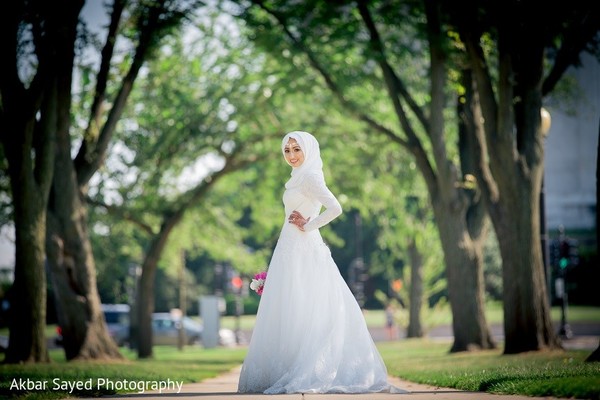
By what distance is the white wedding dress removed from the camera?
8.85 meters

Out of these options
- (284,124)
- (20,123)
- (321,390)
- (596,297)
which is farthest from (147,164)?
(596,297)

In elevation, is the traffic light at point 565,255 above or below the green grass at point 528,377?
above

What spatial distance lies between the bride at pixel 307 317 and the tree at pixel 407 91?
27.4ft

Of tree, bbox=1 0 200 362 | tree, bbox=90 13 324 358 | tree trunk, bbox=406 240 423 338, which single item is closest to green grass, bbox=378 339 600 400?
tree, bbox=1 0 200 362

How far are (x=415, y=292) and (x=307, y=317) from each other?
85.8 feet

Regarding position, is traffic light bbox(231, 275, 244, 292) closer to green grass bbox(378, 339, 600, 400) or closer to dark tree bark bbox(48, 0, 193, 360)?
dark tree bark bbox(48, 0, 193, 360)

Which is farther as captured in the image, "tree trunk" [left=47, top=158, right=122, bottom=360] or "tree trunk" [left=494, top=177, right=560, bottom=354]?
"tree trunk" [left=47, top=158, right=122, bottom=360]

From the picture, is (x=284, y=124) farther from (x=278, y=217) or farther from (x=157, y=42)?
(x=157, y=42)

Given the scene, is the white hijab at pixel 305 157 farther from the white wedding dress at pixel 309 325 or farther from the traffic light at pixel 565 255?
the traffic light at pixel 565 255

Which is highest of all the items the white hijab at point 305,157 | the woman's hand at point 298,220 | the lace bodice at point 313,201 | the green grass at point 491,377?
the white hijab at point 305,157

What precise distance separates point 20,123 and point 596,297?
50040 millimetres

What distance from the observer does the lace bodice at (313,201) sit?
9.22m

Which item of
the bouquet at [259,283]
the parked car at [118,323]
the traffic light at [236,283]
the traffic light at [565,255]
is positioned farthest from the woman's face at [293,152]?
the parked car at [118,323]

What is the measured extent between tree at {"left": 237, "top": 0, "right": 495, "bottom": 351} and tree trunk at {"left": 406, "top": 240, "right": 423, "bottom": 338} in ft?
45.4
